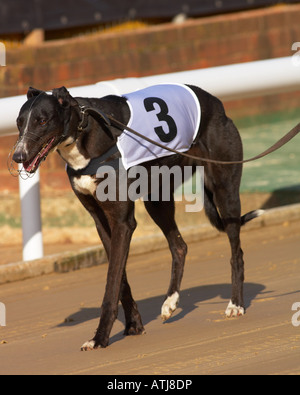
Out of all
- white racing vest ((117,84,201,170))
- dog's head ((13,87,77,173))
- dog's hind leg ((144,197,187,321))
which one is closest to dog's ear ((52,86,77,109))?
dog's head ((13,87,77,173))

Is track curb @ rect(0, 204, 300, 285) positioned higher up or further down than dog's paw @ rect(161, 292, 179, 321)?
further down

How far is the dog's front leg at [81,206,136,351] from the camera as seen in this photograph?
517 centimetres

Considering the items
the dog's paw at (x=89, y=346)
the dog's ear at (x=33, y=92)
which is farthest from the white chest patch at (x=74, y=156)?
the dog's paw at (x=89, y=346)

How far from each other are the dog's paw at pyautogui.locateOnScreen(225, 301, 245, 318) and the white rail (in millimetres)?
1871

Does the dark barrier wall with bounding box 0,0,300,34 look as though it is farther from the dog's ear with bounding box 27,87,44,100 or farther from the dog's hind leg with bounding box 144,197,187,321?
the dog's ear with bounding box 27,87,44,100

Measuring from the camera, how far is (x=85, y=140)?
5320mm

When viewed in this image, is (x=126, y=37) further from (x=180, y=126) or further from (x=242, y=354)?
(x=242, y=354)

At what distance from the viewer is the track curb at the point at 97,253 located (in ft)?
23.0

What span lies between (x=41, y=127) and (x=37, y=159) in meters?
0.16

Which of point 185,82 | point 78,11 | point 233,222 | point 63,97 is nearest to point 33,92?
point 63,97

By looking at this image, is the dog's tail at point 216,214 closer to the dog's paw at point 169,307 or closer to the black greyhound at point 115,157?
the black greyhound at point 115,157

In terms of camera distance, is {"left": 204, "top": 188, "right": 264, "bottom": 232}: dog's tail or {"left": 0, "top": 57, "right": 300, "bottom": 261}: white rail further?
{"left": 0, "top": 57, "right": 300, "bottom": 261}: white rail

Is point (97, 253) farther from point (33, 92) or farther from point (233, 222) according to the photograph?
point (33, 92)

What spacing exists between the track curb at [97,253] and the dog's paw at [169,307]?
Result: 158cm
